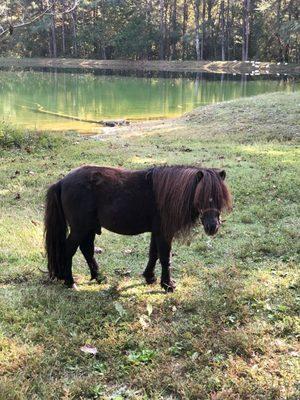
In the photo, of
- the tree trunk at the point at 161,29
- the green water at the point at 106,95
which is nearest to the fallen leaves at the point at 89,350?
the green water at the point at 106,95

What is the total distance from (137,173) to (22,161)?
7.86 m

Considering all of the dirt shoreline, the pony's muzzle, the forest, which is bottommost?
the pony's muzzle

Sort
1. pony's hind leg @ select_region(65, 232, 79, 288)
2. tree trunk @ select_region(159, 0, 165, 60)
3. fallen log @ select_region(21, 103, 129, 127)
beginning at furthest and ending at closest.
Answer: tree trunk @ select_region(159, 0, 165, 60)
fallen log @ select_region(21, 103, 129, 127)
pony's hind leg @ select_region(65, 232, 79, 288)

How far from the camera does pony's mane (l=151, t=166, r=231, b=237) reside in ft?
15.2

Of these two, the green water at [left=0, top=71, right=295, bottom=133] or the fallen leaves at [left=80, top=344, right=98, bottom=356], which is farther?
the green water at [left=0, top=71, right=295, bottom=133]

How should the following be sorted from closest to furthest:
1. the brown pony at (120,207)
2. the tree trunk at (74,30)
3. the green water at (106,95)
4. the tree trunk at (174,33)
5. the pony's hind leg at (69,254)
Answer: the brown pony at (120,207) → the pony's hind leg at (69,254) → the green water at (106,95) → the tree trunk at (174,33) → the tree trunk at (74,30)

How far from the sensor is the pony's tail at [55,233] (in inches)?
209

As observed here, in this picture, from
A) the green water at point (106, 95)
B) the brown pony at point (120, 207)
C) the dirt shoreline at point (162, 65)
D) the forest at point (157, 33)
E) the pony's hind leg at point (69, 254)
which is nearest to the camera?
the brown pony at point (120, 207)

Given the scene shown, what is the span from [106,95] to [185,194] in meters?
31.7

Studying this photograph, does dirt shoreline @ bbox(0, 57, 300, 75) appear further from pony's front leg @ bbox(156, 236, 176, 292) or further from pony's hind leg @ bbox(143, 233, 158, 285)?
pony's front leg @ bbox(156, 236, 176, 292)

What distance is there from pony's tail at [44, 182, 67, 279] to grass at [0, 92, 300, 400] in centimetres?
28

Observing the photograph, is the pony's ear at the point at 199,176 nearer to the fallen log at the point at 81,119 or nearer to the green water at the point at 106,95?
the green water at the point at 106,95

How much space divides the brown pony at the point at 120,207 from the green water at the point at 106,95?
52.7 feet

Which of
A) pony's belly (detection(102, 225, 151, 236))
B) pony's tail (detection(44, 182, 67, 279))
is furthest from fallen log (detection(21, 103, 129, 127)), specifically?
pony's belly (detection(102, 225, 151, 236))
